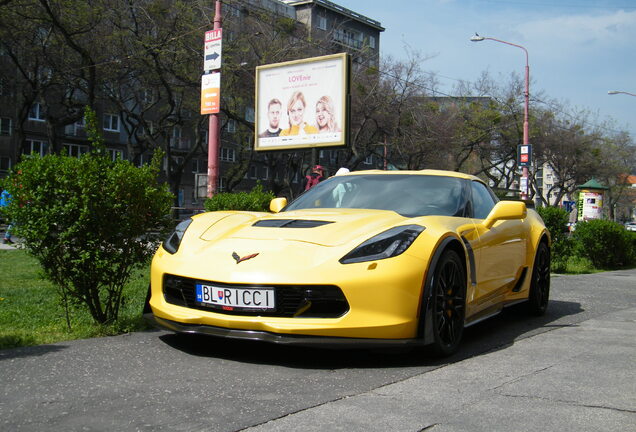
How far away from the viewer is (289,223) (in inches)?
187

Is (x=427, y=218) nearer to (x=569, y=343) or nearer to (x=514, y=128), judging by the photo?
(x=569, y=343)

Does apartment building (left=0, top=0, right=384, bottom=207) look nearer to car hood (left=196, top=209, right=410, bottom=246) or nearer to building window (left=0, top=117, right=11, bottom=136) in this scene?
building window (left=0, top=117, right=11, bottom=136)

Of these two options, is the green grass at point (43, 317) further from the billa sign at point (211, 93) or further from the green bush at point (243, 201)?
the billa sign at point (211, 93)

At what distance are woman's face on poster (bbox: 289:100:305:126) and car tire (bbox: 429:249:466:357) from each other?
12500mm

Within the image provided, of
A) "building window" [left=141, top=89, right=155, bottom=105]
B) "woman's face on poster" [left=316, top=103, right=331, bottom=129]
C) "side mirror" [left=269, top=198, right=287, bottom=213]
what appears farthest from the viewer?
"building window" [left=141, top=89, right=155, bottom=105]

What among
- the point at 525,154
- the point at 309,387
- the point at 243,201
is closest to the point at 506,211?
the point at 309,387

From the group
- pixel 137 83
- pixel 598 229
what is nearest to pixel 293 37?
pixel 137 83

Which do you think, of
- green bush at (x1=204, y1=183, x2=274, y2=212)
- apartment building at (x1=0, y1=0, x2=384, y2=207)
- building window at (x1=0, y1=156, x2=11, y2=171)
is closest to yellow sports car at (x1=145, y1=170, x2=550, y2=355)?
green bush at (x1=204, y1=183, x2=274, y2=212)

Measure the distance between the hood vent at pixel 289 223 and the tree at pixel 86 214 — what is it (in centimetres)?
83

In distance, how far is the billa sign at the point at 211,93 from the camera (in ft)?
54.0

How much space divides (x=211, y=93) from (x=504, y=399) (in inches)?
556

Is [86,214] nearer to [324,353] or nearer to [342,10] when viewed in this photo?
[324,353]

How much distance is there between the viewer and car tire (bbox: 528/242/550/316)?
6.48m

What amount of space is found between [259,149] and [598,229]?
8224 millimetres
